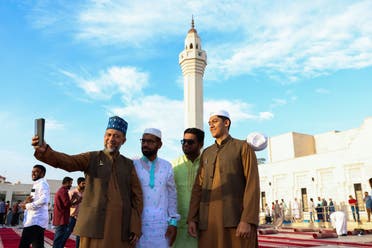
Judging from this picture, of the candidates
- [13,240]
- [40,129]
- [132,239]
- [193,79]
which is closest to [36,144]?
[40,129]

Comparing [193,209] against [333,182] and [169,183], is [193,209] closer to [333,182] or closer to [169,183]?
[169,183]

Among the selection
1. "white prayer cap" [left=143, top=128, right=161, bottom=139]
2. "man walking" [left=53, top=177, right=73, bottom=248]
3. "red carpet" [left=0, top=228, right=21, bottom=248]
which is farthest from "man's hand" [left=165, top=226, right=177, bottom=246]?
"red carpet" [left=0, top=228, right=21, bottom=248]

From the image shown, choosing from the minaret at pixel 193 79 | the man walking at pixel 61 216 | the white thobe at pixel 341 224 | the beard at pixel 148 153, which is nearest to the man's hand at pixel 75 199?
the man walking at pixel 61 216

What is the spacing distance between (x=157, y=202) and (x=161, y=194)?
7 cm

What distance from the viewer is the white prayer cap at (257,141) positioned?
8.94ft

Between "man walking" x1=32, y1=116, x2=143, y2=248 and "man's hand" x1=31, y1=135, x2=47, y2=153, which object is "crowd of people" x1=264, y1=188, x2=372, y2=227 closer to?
"man walking" x1=32, y1=116, x2=143, y2=248

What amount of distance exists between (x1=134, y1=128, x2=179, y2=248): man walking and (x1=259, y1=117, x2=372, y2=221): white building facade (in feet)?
49.3

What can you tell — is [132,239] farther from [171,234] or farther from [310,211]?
[310,211]

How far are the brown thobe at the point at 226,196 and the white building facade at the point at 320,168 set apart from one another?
15.0 m

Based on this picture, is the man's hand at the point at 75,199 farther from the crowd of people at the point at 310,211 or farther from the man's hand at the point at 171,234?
the crowd of people at the point at 310,211

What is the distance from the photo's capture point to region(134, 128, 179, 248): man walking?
2.71 metres

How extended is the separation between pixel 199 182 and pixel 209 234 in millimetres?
438

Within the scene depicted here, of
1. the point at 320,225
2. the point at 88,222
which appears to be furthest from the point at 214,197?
the point at 320,225

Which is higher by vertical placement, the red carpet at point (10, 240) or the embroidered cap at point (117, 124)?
the embroidered cap at point (117, 124)
